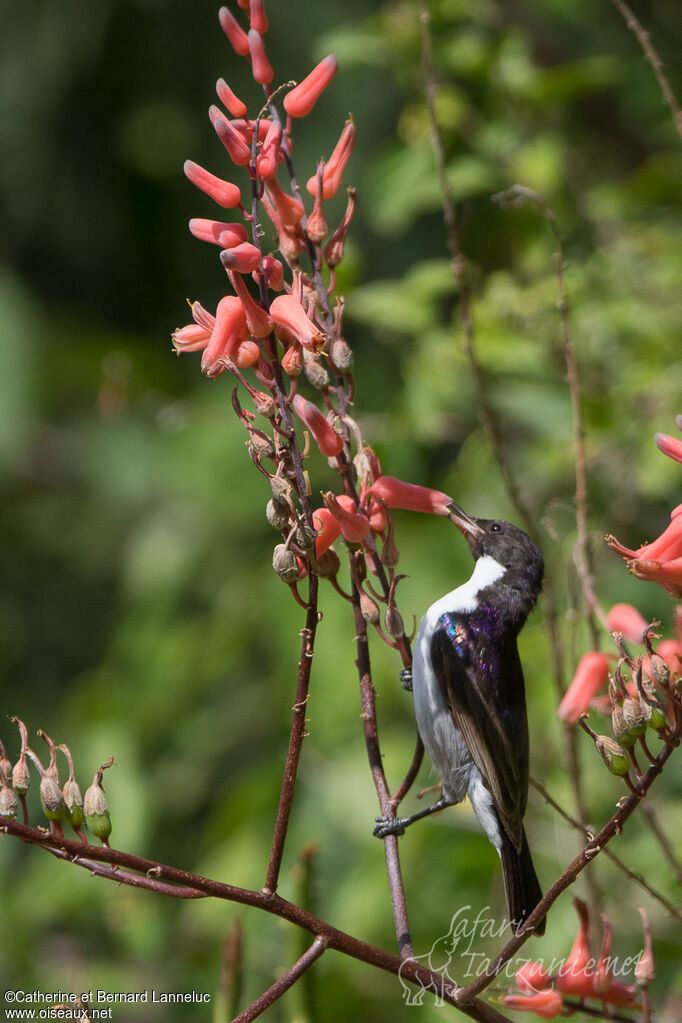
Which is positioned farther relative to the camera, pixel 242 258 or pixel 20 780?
pixel 242 258

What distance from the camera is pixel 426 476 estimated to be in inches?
158

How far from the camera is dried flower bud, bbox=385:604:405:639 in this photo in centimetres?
176

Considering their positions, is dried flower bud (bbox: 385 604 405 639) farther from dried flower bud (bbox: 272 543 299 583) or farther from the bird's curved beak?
the bird's curved beak

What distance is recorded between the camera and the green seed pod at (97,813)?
54.9 inches

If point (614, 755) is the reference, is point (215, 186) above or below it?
above

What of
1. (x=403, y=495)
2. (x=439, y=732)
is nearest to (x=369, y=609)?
(x=403, y=495)

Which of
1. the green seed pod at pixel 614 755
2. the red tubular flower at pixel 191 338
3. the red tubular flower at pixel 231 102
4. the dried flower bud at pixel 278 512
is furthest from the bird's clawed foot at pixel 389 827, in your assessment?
the red tubular flower at pixel 231 102

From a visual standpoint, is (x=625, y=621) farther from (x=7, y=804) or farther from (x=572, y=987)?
(x=7, y=804)

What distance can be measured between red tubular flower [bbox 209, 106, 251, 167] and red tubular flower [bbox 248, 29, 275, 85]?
16cm

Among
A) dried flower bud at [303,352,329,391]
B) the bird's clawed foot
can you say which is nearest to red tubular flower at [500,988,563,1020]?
the bird's clawed foot

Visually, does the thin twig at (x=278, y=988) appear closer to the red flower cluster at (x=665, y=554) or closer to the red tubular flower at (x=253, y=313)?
the red flower cluster at (x=665, y=554)

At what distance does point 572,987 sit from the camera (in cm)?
170

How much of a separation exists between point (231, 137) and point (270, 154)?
0.10m

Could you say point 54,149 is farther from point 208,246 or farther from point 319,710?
point 319,710
